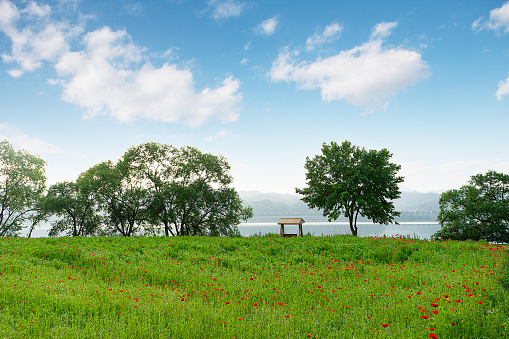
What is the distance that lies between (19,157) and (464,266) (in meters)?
48.2

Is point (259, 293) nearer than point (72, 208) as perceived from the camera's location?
Yes

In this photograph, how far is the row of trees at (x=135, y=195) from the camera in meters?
36.4

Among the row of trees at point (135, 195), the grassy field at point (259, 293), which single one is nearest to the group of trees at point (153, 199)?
the row of trees at point (135, 195)

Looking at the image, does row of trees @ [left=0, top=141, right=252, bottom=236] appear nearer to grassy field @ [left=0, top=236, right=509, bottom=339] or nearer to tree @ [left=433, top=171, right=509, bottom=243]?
grassy field @ [left=0, top=236, right=509, bottom=339]

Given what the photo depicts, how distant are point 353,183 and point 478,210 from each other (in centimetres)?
2345

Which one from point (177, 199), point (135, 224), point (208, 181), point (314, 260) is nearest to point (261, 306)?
point (314, 260)

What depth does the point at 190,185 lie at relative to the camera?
123 feet

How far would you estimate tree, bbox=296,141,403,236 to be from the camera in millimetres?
28766

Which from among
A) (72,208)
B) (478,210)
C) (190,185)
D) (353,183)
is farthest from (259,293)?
(478,210)

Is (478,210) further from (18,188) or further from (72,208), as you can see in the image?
(18,188)

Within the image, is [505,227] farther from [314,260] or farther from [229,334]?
[229,334]

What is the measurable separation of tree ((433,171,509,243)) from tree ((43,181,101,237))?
49604 millimetres

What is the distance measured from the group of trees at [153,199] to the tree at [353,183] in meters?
1.44

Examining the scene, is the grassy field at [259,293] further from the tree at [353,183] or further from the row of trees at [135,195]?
the row of trees at [135,195]
